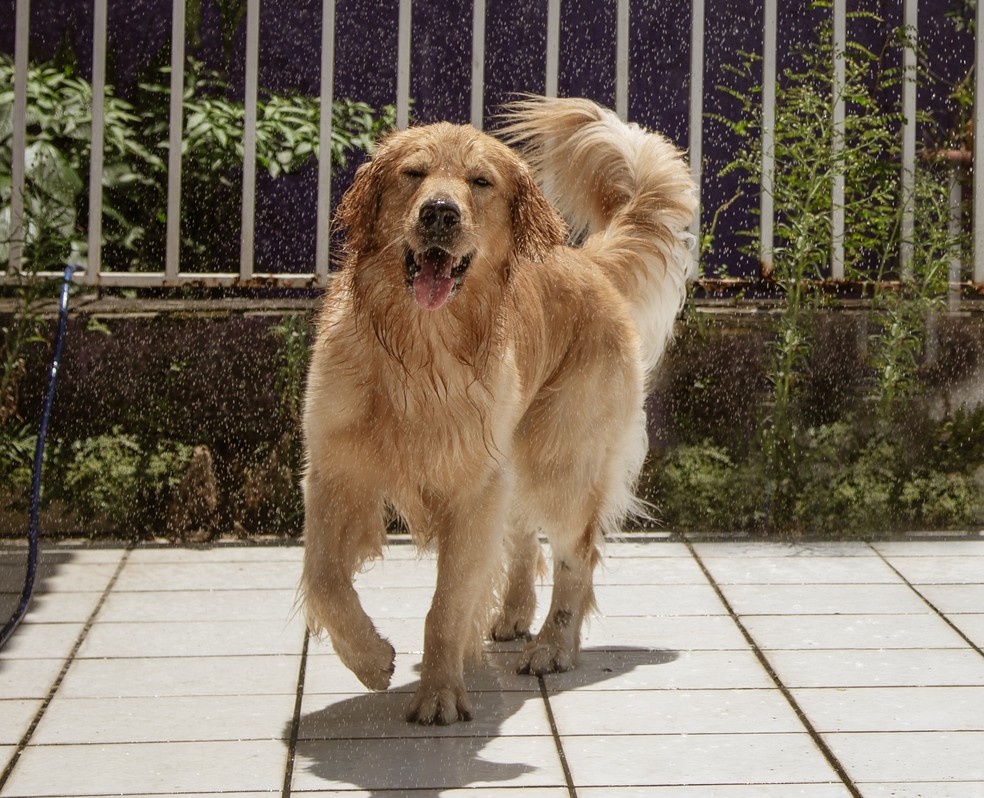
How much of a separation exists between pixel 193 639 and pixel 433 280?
1.57 m

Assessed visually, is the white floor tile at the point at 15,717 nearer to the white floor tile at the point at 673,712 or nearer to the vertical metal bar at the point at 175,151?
the white floor tile at the point at 673,712

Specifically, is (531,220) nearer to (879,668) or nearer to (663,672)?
(663,672)

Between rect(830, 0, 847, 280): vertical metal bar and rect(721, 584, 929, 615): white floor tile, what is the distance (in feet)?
6.90

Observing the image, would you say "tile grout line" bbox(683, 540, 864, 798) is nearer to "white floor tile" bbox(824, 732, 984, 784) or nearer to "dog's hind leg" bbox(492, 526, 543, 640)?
"white floor tile" bbox(824, 732, 984, 784)

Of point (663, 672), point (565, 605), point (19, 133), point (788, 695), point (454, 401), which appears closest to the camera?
point (454, 401)

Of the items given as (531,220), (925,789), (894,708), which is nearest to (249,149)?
(531,220)

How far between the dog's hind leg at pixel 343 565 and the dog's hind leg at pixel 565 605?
58cm

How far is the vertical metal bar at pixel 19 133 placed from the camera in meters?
6.83

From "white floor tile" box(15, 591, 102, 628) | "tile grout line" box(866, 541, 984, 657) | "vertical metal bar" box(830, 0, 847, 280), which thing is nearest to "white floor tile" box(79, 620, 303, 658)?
"white floor tile" box(15, 591, 102, 628)

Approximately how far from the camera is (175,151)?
7.04 metres

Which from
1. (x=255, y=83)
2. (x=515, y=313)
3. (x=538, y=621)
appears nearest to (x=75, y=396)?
(x=255, y=83)

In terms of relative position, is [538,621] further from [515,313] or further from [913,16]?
[913,16]

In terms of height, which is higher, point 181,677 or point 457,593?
point 457,593

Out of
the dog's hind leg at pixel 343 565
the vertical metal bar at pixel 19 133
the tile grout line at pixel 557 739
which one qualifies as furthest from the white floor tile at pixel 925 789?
the vertical metal bar at pixel 19 133
